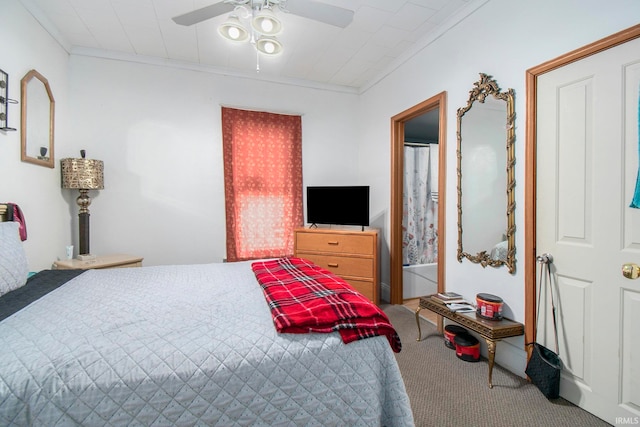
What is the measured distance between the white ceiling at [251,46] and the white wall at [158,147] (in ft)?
0.63

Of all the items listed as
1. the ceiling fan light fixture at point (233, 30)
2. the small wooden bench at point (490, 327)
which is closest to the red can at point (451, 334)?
the small wooden bench at point (490, 327)

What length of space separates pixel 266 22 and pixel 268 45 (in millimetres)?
253

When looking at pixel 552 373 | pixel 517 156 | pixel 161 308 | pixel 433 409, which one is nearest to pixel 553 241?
pixel 517 156

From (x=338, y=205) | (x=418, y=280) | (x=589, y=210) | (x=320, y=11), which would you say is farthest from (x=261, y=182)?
(x=589, y=210)

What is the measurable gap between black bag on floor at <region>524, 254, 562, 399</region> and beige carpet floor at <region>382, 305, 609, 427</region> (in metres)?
0.08

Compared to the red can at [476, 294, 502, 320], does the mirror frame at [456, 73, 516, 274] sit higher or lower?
higher

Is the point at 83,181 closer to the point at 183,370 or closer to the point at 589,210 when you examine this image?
the point at 183,370

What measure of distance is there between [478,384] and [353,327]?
1337 mm

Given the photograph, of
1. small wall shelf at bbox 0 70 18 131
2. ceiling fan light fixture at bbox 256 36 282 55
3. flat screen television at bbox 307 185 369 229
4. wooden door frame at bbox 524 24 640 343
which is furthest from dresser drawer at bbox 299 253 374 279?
small wall shelf at bbox 0 70 18 131

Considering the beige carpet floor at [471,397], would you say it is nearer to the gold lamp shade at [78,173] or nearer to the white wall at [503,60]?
the white wall at [503,60]

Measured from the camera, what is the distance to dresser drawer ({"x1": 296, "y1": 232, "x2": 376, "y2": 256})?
3252mm

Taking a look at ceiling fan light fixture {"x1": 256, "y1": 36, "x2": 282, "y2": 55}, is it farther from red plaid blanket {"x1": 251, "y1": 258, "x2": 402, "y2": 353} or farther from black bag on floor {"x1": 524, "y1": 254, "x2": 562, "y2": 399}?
black bag on floor {"x1": 524, "y1": 254, "x2": 562, "y2": 399}

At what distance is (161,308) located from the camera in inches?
55.0

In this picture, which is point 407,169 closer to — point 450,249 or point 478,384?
point 450,249
